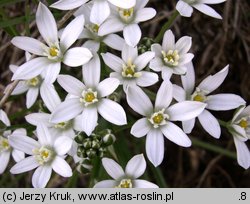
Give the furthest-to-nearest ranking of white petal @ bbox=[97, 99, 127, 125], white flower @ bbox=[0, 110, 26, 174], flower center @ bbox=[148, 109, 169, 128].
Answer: white flower @ bbox=[0, 110, 26, 174]
flower center @ bbox=[148, 109, 169, 128]
white petal @ bbox=[97, 99, 127, 125]

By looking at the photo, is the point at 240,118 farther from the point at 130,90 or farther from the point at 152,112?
the point at 130,90

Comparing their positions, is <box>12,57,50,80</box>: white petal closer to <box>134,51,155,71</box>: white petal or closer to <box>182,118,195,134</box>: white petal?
<box>134,51,155,71</box>: white petal

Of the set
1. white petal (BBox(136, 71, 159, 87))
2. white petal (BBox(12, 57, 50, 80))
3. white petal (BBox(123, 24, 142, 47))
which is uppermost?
white petal (BBox(123, 24, 142, 47))

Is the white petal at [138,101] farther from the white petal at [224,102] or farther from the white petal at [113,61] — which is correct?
the white petal at [224,102]

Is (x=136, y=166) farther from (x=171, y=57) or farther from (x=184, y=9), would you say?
(x=184, y=9)

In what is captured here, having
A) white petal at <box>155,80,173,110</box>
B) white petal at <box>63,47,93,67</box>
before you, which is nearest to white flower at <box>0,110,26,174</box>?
white petal at <box>63,47,93,67</box>
